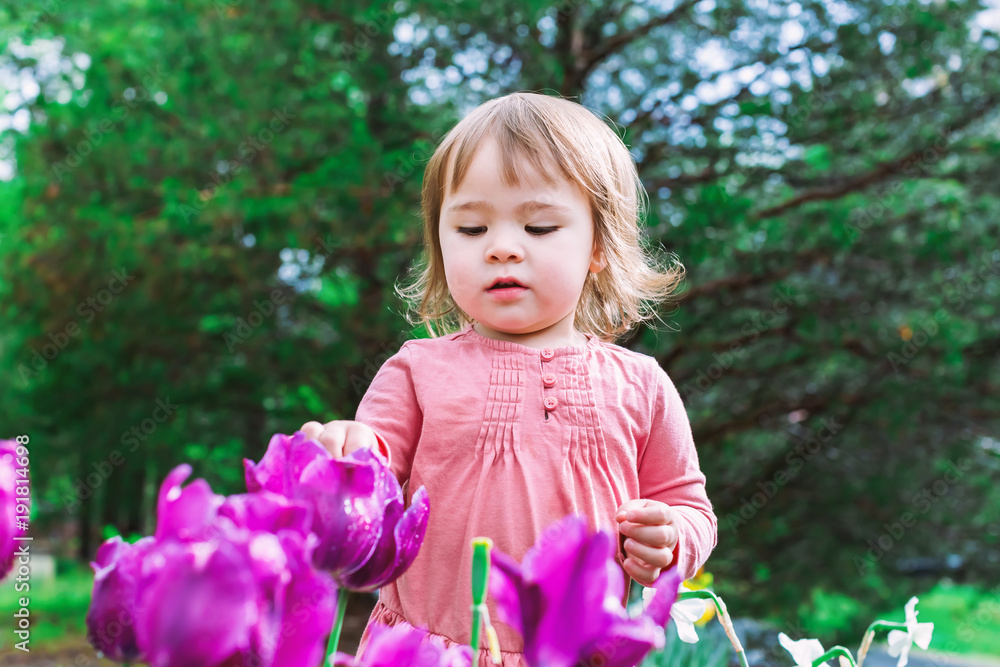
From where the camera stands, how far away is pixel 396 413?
46.6 inches

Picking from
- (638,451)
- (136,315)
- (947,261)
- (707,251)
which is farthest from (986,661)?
(638,451)

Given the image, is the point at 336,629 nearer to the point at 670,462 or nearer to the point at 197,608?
the point at 197,608

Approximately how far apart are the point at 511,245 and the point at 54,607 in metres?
8.27

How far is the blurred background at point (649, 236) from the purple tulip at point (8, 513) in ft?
9.52

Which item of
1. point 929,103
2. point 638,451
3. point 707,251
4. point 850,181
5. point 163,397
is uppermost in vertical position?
point 929,103

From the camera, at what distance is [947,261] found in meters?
4.01

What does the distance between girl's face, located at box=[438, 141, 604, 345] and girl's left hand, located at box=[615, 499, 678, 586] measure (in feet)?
1.15

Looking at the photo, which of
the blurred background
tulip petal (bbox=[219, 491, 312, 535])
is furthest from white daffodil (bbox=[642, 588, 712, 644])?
the blurred background

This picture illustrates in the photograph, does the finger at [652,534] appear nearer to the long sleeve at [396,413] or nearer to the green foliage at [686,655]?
the long sleeve at [396,413]

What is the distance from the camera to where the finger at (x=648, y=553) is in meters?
0.93

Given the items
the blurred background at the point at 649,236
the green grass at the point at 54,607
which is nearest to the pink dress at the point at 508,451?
the blurred background at the point at 649,236

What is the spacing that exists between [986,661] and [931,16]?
5429mm

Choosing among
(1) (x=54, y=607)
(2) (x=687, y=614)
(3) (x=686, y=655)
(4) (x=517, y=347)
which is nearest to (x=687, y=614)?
(2) (x=687, y=614)

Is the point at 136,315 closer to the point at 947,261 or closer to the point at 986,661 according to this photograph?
the point at 947,261
